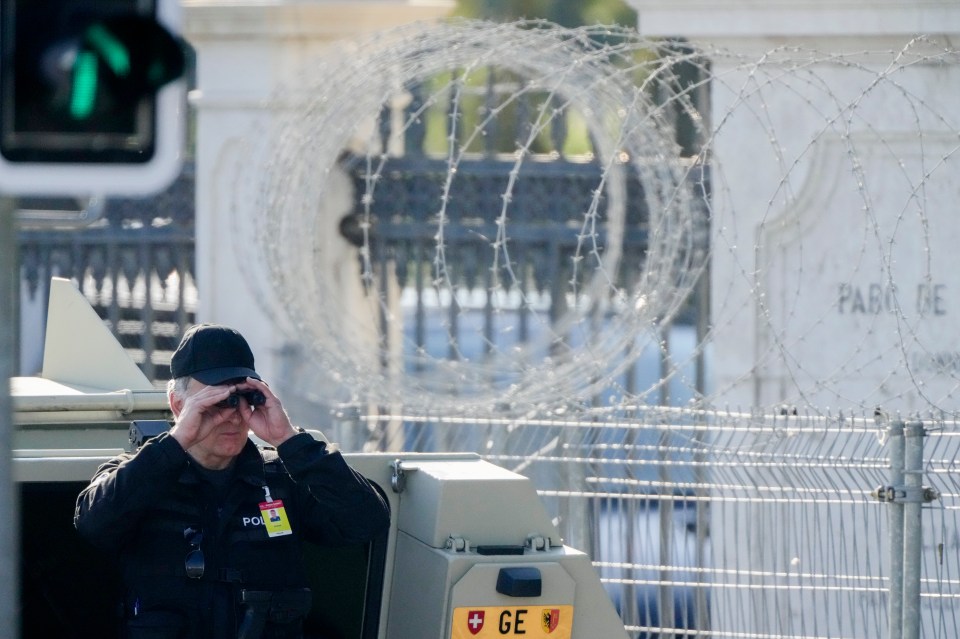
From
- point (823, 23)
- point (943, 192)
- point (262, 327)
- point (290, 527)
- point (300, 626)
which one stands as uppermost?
point (823, 23)

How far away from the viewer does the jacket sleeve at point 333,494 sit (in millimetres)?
3473

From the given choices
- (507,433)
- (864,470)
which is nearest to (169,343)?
(507,433)

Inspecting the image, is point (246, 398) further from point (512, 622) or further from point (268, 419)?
point (512, 622)

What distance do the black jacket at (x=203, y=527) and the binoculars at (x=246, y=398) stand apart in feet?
0.39

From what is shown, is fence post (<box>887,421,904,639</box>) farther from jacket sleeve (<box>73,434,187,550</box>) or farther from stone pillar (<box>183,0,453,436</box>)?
stone pillar (<box>183,0,453,436</box>)

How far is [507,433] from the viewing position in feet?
18.8

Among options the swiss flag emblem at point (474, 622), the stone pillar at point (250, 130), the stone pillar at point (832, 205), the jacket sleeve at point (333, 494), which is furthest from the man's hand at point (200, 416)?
the stone pillar at point (250, 130)

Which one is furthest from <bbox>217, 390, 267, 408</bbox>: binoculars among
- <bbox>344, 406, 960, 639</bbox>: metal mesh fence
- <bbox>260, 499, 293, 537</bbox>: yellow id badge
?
<bbox>344, 406, 960, 639</bbox>: metal mesh fence

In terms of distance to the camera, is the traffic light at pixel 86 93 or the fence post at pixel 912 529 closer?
the traffic light at pixel 86 93

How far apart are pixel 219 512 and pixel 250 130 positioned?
4509 millimetres

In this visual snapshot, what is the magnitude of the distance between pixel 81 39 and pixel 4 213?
27cm

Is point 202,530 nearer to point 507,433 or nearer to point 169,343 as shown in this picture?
point 507,433

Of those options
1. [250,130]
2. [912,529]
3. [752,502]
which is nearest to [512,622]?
[912,529]

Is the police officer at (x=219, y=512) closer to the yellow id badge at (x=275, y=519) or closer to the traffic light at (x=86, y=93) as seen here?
the yellow id badge at (x=275, y=519)
